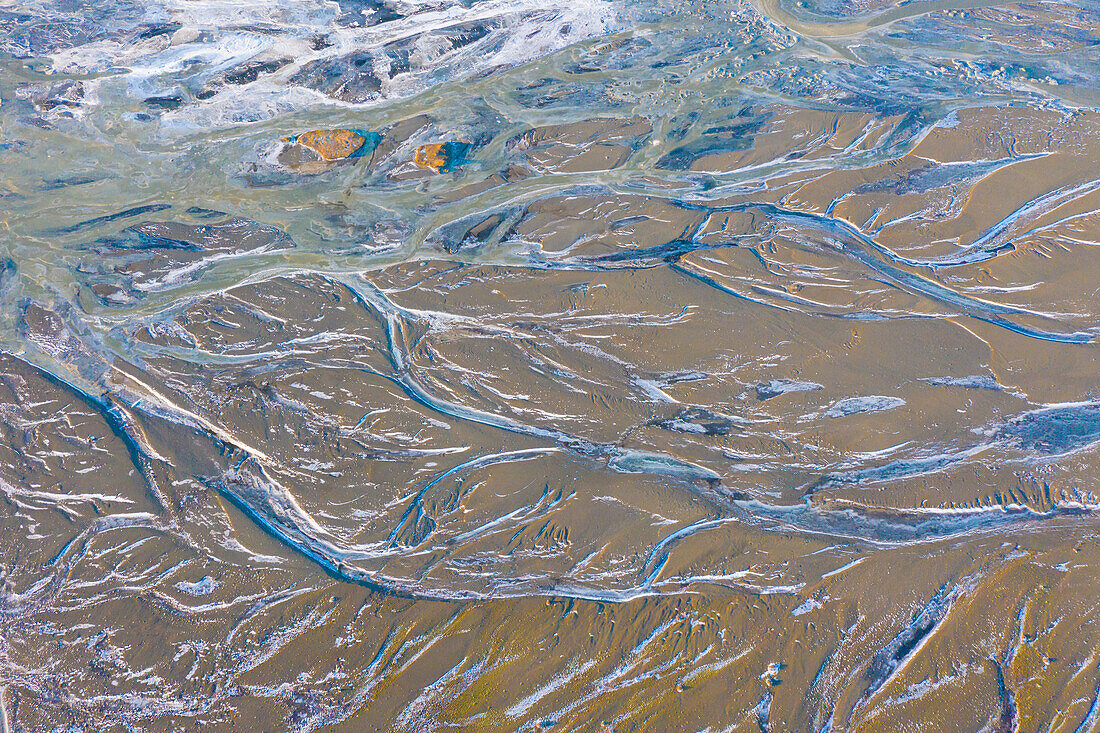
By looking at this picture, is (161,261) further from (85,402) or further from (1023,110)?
(1023,110)

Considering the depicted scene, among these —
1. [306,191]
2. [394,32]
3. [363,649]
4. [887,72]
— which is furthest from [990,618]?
[394,32]

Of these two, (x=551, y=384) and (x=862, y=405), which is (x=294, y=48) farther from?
(x=862, y=405)

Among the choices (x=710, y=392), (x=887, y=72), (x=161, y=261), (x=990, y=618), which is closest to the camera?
(x=990, y=618)

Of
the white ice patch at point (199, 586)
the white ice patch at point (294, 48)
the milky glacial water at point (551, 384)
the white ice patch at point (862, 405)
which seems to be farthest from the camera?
the white ice patch at point (294, 48)

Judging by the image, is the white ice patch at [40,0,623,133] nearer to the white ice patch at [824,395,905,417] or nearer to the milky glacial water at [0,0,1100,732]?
the milky glacial water at [0,0,1100,732]

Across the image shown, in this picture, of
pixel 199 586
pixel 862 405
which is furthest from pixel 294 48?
pixel 862 405

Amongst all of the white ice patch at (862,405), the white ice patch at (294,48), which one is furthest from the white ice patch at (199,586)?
the white ice patch at (294,48)

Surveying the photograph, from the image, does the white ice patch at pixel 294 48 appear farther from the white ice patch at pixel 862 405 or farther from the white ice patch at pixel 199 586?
the white ice patch at pixel 862 405

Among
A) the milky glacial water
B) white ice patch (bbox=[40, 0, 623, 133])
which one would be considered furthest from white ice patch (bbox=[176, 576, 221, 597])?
white ice patch (bbox=[40, 0, 623, 133])
